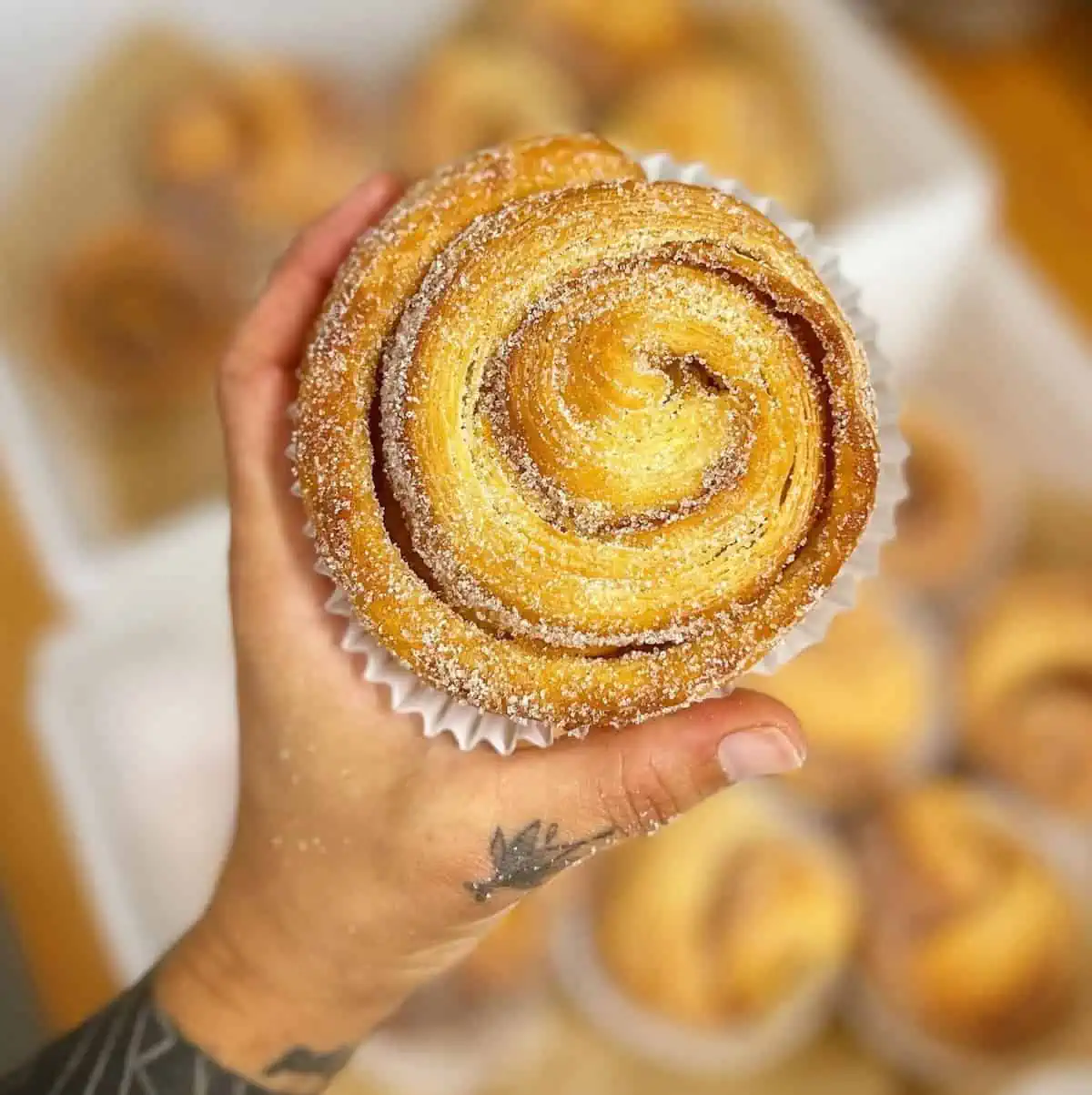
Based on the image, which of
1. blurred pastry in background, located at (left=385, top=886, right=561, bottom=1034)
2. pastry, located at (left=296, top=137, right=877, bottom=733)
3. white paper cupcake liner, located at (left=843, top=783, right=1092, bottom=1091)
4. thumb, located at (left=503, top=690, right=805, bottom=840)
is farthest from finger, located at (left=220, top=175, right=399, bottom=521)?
white paper cupcake liner, located at (left=843, top=783, right=1092, bottom=1091)

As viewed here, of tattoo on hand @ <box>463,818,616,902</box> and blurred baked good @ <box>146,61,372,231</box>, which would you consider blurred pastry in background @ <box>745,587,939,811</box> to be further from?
blurred baked good @ <box>146,61,372,231</box>

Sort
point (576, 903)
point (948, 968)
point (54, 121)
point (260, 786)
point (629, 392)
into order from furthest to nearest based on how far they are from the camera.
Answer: point (54, 121)
point (576, 903)
point (948, 968)
point (260, 786)
point (629, 392)

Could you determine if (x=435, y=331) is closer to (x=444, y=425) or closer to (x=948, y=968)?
(x=444, y=425)

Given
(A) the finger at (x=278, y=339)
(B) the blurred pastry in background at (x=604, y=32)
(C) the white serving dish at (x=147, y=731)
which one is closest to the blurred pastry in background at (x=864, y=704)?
(C) the white serving dish at (x=147, y=731)

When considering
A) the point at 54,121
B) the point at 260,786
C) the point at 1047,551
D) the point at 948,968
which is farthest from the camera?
the point at 54,121

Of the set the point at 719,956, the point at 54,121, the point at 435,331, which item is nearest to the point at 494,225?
the point at 435,331

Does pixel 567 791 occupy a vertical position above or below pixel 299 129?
below

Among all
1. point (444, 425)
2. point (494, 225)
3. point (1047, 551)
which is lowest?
point (1047, 551)
